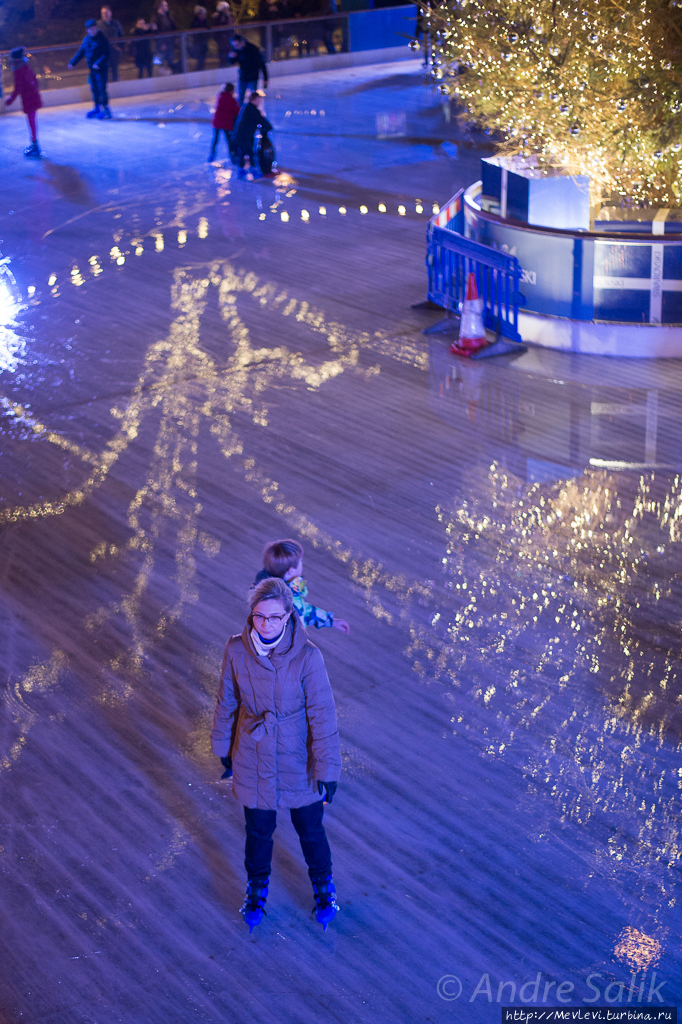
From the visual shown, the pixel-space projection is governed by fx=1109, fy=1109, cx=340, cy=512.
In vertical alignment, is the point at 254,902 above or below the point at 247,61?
below

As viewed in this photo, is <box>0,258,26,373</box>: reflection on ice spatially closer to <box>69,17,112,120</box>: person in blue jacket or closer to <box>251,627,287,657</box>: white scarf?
<box>251,627,287,657</box>: white scarf

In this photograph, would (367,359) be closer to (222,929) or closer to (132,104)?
(222,929)

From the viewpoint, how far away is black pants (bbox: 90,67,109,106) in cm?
2148

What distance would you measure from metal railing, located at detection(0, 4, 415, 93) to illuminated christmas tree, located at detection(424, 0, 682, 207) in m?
11.5

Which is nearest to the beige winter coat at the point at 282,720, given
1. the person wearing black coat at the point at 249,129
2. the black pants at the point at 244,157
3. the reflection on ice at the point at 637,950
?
the reflection on ice at the point at 637,950

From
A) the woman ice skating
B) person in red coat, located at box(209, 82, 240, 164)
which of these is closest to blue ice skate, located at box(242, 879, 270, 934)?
the woman ice skating

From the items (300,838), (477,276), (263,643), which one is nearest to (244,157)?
(477,276)

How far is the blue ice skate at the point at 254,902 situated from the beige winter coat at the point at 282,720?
42 cm

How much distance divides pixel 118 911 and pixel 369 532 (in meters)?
3.37

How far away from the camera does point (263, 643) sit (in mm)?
3982

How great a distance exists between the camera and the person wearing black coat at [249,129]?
16520mm

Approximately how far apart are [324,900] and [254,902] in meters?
0.28

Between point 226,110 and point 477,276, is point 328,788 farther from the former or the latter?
point 226,110

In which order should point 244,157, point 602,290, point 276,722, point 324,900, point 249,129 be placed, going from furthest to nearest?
point 244,157
point 249,129
point 602,290
point 324,900
point 276,722
